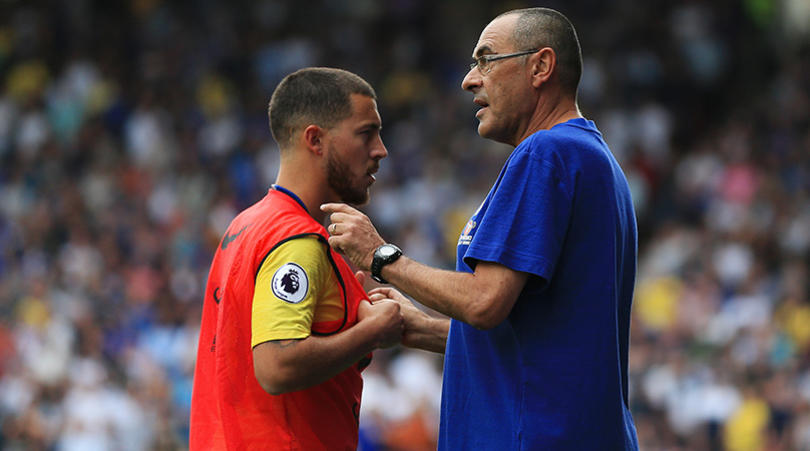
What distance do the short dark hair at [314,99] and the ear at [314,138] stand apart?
0.02 meters

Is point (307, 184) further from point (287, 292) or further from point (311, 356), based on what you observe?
point (311, 356)

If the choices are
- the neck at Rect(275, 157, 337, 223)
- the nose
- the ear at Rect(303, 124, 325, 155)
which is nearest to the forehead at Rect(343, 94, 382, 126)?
the ear at Rect(303, 124, 325, 155)

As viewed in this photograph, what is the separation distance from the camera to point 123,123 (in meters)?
15.7

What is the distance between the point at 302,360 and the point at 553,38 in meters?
1.39

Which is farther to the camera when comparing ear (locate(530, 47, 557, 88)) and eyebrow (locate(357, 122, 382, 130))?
eyebrow (locate(357, 122, 382, 130))

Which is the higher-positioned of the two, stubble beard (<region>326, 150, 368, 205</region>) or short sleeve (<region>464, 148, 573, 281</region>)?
stubble beard (<region>326, 150, 368, 205</region>)

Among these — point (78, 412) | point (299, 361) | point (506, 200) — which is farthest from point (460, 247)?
point (78, 412)

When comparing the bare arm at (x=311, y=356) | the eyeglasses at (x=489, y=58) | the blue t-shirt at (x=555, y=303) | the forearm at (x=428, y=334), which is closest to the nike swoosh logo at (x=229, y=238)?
the bare arm at (x=311, y=356)

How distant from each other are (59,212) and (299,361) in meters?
11.9

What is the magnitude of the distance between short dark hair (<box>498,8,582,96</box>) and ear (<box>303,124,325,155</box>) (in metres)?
0.80

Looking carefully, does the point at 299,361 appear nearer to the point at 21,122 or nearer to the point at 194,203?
the point at 194,203

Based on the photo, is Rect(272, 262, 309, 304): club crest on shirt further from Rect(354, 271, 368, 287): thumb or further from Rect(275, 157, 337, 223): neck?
Rect(354, 271, 368, 287): thumb

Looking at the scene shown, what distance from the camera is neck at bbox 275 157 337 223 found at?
3.88 meters

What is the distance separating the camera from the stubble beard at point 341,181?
12.8 ft
